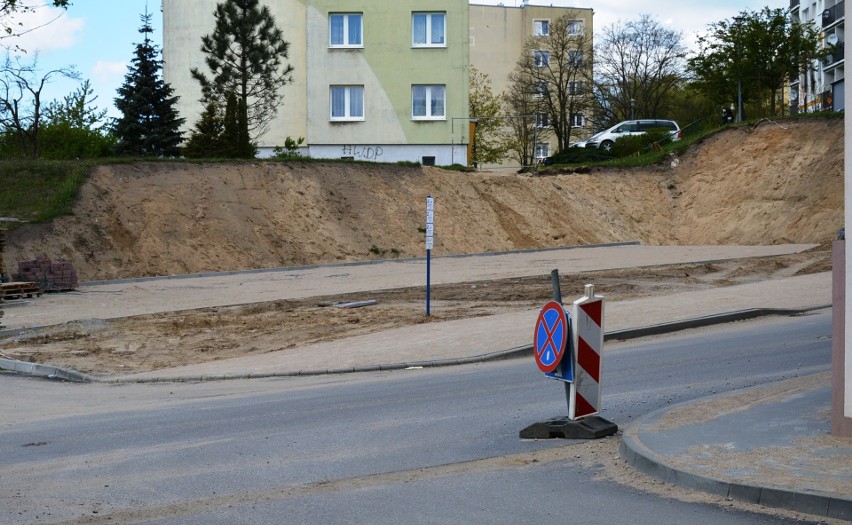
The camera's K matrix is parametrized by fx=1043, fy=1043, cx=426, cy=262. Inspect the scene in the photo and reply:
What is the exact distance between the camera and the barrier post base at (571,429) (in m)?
9.30

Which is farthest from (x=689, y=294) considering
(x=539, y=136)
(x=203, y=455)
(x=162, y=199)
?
(x=539, y=136)

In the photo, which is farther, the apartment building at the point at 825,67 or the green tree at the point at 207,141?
the apartment building at the point at 825,67

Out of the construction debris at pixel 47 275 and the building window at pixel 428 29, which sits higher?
the building window at pixel 428 29

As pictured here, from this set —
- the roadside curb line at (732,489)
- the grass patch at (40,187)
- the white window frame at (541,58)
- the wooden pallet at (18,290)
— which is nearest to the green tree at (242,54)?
the grass patch at (40,187)

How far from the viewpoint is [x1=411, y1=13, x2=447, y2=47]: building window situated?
54.8 meters

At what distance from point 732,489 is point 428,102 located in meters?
48.6

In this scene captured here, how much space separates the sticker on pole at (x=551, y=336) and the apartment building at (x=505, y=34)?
73.2m

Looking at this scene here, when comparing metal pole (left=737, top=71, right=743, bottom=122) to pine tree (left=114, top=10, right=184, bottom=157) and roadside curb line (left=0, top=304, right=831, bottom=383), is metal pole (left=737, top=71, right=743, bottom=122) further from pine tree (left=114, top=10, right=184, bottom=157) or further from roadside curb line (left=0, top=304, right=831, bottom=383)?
roadside curb line (left=0, top=304, right=831, bottom=383)

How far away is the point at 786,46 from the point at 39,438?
47599 millimetres

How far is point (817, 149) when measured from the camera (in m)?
48.1

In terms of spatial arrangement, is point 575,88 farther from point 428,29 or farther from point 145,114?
point 145,114

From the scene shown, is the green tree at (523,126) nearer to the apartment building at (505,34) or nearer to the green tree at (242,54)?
the apartment building at (505,34)

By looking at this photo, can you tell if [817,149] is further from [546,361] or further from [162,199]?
[546,361]

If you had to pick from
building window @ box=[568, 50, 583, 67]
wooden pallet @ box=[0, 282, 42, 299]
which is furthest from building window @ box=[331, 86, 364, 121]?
wooden pallet @ box=[0, 282, 42, 299]
